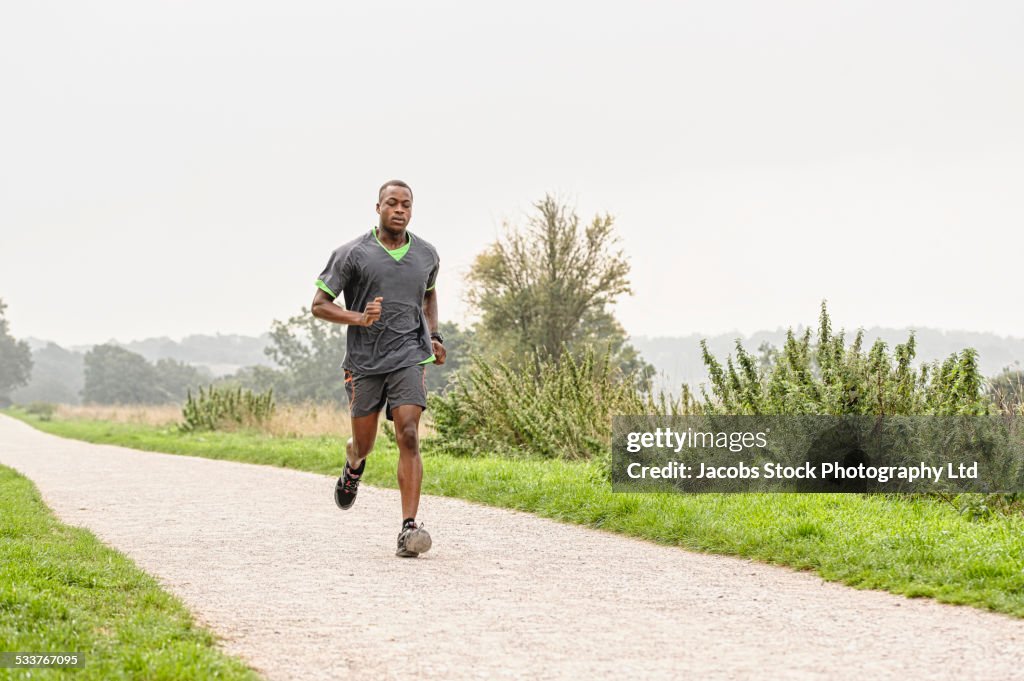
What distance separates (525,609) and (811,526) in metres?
2.87

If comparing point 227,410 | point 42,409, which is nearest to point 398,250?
point 227,410

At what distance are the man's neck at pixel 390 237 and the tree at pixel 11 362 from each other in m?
138

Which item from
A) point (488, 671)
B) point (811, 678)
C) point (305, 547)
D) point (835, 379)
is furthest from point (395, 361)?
point (835, 379)

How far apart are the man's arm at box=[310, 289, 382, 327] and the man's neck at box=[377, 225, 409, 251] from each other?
0.45 m

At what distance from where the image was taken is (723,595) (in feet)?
20.3

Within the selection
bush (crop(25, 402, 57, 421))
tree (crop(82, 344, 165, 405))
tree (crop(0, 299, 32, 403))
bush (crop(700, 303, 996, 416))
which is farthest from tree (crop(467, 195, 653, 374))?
tree (crop(0, 299, 32, 403))

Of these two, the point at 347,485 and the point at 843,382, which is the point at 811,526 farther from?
the point at 347,485

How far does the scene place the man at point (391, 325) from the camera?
7.68 meters

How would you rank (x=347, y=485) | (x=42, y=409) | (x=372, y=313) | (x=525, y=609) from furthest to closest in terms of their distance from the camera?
1. (x=42, y=409)
2. (x=347, y=485)
3. (x=372, y=313)
4. (x=525, y=609)

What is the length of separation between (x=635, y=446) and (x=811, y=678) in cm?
720

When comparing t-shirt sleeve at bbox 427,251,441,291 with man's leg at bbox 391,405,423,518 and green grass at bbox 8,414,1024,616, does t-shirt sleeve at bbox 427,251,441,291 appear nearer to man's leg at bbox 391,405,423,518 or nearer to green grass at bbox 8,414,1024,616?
man's leg at bbox 391,405,423,518

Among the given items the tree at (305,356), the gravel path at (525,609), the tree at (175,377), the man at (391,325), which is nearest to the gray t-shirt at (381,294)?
the man at (391,325)

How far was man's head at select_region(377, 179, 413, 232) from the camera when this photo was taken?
771 centimetres

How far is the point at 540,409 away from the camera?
613 inches
